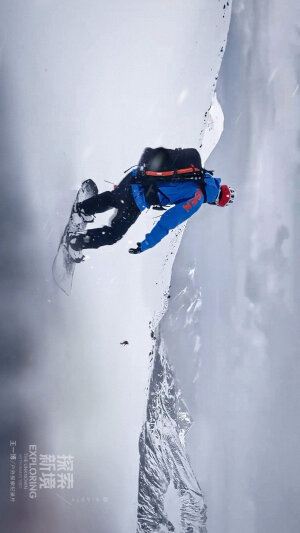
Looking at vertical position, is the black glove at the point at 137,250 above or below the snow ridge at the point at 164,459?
above

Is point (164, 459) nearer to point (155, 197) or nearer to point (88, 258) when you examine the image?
point (88, 258)

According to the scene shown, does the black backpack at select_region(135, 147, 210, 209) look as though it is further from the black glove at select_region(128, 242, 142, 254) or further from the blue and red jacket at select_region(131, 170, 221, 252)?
the black glove at select_region(128, 242, 142, 254)

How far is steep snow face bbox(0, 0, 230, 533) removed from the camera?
2.00 m

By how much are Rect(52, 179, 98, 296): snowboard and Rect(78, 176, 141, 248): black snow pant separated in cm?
3

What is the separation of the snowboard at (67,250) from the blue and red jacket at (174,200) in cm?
20

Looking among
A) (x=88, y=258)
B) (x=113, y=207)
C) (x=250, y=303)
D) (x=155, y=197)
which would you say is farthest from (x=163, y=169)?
(x=250, y=303)

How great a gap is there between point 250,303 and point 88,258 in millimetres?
778

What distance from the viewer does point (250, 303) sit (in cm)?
224

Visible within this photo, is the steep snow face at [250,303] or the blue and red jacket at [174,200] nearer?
the blue and red jacket at [174,200]

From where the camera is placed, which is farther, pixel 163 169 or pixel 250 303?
pixel 250 303

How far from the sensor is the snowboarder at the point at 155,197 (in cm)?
200

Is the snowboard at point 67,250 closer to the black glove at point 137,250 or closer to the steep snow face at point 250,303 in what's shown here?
the black glove at point 137,250

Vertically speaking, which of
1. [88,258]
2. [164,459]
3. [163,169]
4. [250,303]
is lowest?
[164,459]

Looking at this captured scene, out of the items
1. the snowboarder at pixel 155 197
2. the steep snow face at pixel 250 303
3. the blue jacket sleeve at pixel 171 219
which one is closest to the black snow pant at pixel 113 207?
the snowboarder at pixel 155 197
